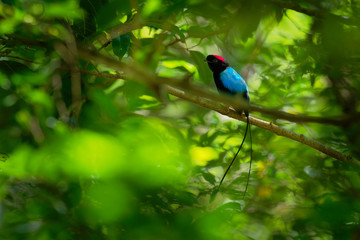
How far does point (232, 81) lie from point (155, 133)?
211cm

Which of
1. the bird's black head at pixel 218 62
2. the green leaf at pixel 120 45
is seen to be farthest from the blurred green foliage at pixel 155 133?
the bird's black head at pixel 218 62

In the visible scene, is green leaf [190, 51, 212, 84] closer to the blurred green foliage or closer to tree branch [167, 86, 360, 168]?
the blurred green foliage

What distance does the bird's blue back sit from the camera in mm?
2966

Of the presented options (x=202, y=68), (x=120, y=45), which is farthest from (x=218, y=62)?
(x=120, y=45)

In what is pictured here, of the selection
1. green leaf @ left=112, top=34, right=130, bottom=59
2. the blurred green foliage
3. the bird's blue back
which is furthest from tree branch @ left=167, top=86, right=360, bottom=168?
the bird's blue back

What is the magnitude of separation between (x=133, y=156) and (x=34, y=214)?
37 centimetres

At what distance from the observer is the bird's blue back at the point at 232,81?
9.73 ft

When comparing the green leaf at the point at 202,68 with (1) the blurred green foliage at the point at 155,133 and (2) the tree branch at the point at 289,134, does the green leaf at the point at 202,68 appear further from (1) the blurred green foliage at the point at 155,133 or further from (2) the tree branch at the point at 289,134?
(2) the tree branch at the point at 289,134

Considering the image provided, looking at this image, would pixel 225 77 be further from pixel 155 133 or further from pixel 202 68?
pixel 155 133

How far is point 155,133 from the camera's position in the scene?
1.06 meters

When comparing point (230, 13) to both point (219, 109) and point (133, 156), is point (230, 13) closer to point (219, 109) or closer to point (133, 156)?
point (219, 109)

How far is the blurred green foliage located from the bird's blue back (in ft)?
0.62

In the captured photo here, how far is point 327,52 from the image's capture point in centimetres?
142

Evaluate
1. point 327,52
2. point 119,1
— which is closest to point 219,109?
point 327,52
